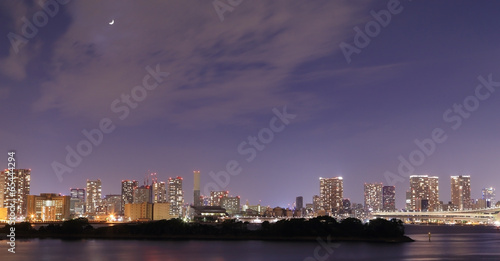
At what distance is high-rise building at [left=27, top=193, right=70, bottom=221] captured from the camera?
165m

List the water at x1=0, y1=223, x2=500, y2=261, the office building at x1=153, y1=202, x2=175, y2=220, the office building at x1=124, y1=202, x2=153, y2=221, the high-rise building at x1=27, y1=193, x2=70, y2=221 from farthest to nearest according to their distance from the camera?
the office building at x1=124, y1=202, x2=153, y2=221 < the office building at x1=153, y1=202, x2=175, y2=220 < the high-rise building at x1=27, y1=193, x2=70, y2=221 < the water at x1=0, y1=223, x2=500, y2=261

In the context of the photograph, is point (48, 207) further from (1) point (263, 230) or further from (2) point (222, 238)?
(1) point (263, 230)

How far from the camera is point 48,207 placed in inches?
6619

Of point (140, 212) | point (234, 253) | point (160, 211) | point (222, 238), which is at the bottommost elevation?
point (140, 212)

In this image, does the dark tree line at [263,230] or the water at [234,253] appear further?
the dark tree line at [263,230]

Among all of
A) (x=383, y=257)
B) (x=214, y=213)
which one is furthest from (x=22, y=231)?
(x=214, y=213)

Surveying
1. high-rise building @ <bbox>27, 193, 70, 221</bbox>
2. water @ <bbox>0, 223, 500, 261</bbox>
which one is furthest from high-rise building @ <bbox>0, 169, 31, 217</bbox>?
water @ <bbox>0, 223, 500, 261</bbox>

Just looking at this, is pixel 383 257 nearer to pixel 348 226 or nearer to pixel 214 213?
pixel 348 226

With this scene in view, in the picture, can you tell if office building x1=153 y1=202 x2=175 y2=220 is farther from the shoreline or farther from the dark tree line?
the shoreline

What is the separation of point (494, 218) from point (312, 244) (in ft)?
408

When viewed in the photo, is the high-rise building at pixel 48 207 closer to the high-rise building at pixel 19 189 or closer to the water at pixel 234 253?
the high-rise building at pixel 19 189

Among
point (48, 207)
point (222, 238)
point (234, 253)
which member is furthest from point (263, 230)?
A: point (48, 207)

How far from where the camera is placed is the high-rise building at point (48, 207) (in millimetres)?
165375

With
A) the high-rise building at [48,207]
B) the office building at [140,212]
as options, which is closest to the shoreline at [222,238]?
the high-rise building at [48,207]
